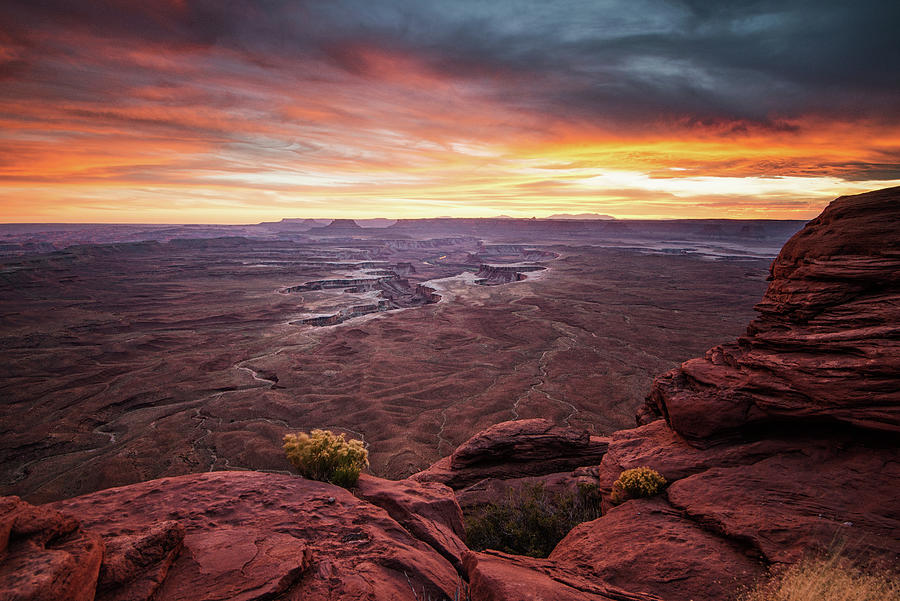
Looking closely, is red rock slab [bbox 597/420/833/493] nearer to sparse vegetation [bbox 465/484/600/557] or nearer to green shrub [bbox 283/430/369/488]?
sparse vegetation [bbox 465/484/600/557]

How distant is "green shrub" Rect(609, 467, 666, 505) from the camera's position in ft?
25.9

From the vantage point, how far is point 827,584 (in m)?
4.87

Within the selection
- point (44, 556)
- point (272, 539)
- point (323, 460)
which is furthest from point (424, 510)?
point (44, 556)

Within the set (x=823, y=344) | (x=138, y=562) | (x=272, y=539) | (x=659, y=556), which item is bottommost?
(x=659, y=556)

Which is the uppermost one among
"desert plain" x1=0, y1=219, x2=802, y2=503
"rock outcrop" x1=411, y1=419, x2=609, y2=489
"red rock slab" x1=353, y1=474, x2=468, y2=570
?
"red rock slab" x1=353, y1=474, x2=468, y2=570

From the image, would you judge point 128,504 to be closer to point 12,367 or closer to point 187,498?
point 187,498

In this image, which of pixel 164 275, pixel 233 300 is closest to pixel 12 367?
pixel 233 300

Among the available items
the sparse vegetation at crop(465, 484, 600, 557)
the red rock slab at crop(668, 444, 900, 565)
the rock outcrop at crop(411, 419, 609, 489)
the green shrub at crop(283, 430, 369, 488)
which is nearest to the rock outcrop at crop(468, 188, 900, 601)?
the red rock slab at crop(668, 444, 900, 565)

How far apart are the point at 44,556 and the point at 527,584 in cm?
489

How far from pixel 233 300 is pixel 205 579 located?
220 ft

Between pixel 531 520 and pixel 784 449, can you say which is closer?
pixel 784 449

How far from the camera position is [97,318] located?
49.8 m

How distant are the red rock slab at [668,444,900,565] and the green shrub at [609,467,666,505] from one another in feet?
1.26

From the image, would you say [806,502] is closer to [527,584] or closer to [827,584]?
[827,584]
